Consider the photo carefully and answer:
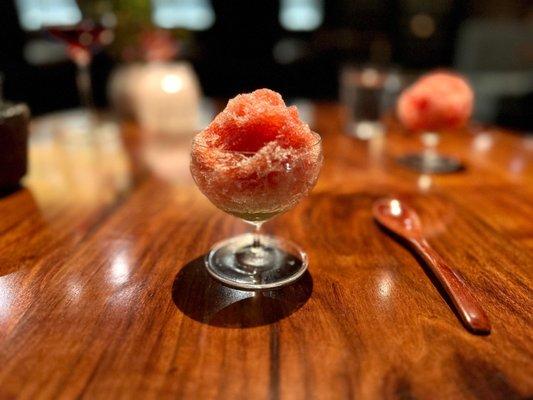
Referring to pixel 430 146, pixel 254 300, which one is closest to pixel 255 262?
pixel 254 300

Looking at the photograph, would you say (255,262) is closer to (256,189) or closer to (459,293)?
(256,189)

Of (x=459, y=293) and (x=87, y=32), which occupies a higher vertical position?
(x=87, y=32)

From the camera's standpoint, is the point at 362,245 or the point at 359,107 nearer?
A: the point at 362,245

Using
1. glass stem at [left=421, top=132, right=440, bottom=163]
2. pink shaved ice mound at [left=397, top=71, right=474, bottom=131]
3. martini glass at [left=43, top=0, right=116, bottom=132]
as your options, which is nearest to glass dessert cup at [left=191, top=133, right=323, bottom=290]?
pink shaved ice mound at [left=397, top=71, right=474, bottom=131]

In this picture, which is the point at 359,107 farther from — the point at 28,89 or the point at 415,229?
the point at 28,89

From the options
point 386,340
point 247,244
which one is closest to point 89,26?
point 247,244

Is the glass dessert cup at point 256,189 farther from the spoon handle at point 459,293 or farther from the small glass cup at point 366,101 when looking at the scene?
the small glass cup at point 366,101
